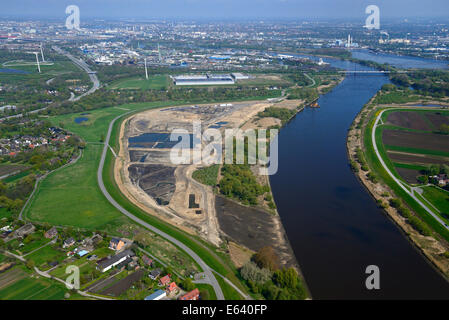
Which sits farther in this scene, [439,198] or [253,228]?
[439,198]

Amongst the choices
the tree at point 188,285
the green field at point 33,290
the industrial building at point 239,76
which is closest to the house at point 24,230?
the green field at point 33,290

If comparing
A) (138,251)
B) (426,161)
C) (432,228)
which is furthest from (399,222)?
(138,251)

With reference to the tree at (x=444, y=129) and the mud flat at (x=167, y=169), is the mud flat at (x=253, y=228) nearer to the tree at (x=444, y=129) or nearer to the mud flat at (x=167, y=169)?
the mud flat at (x=167, y=169)

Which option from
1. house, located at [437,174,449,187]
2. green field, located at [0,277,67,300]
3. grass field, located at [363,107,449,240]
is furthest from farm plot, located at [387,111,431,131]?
green field, located at [0,277,67,300]

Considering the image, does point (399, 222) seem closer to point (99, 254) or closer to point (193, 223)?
point (193, 223)

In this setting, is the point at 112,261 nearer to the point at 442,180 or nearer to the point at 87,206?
the point at 87,206

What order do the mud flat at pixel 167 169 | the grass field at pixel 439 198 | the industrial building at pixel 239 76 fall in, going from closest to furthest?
1. the grass field at pixel 439 198
2. the mud flat at pixel 167 169
3. the industrial building at pixel 239 76
